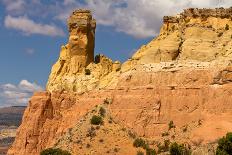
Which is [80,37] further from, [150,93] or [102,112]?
[150,93]

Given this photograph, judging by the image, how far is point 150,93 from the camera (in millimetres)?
68188

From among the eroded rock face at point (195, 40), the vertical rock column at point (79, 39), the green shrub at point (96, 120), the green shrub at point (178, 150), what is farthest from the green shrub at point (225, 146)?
the vertical rock column at point (79, 39)

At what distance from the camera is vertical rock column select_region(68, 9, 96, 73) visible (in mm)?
77938

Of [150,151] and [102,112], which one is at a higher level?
[102,112]

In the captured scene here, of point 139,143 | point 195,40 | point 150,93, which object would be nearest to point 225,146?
point 139,143

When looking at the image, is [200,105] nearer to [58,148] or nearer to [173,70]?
[173,70]

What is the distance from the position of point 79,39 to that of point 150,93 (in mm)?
14563

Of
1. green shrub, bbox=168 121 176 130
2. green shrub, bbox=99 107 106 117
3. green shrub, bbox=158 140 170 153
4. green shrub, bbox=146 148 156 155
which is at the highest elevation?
green shrub, bbox=99 107 106 117

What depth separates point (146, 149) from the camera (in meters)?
64.0

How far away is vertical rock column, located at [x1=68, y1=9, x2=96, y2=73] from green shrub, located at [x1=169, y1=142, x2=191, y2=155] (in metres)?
22.2

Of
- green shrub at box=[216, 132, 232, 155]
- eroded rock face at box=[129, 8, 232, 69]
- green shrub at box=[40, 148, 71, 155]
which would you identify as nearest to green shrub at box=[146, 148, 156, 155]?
green shrub at box=[40, 148, 71, 155]

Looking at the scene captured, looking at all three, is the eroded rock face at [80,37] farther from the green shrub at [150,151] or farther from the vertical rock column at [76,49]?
the green shrub at [150,151]

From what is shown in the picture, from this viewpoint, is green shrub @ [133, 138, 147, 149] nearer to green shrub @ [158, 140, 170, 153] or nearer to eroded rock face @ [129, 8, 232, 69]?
green shrub @ [158, 140, 170, 153]

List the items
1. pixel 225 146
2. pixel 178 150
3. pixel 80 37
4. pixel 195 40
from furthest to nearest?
pixel 80 37, pixel 195 40, pixel 178 150, pixel 225 146
